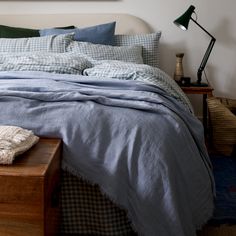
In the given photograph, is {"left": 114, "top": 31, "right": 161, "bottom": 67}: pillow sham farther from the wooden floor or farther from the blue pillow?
the wooden floor

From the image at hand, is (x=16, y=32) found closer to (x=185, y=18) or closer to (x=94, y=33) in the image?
(x=94, y=33)

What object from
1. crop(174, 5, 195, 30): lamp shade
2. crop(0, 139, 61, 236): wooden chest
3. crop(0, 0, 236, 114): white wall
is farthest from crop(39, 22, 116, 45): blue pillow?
crop(0, 139, 61, 236): wooden chest

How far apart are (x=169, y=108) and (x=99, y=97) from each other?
30 centimetres

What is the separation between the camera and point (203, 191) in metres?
1.40

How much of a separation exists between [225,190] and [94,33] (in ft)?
5.10

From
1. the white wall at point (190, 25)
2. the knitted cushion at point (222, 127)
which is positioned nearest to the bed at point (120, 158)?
the knitted cushion at point (222, 127)

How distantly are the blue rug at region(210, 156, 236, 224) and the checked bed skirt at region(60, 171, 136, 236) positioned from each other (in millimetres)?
610

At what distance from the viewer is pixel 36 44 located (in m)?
2.54

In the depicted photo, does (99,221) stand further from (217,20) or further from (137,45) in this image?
(217,20)

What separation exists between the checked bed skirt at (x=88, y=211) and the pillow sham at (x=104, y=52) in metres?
1.36

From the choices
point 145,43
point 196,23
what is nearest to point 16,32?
point 145,43

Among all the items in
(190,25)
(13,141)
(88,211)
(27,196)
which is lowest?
(88,211)

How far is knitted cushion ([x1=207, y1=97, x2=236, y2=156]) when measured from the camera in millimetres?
2607

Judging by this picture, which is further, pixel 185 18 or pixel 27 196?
pixel 185 18
